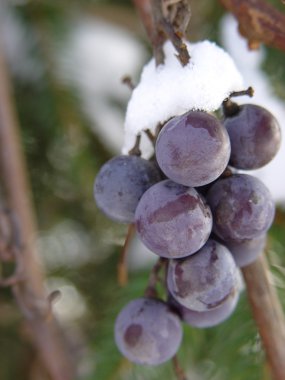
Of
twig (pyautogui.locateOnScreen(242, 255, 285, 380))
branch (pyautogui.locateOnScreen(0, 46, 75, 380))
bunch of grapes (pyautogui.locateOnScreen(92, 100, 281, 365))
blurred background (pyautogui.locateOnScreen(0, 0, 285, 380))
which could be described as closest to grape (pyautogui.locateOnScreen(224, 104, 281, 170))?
bunch of grapes (pyautogui.locateOnScreen(92, 100, 281, 365))

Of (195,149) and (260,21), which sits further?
(260,21)

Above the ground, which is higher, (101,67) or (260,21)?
(260,21)

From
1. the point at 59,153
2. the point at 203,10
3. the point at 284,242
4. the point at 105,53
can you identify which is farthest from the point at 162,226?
the point at 105,53

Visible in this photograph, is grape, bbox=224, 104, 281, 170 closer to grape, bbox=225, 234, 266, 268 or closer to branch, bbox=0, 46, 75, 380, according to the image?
grape, bbox=225, 234, 266, 268

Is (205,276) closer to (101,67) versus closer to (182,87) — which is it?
(182,87)

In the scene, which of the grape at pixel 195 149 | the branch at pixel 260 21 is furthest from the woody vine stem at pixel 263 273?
the grape at pixel 195 149

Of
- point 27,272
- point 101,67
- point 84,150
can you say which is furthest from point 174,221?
point 101,67

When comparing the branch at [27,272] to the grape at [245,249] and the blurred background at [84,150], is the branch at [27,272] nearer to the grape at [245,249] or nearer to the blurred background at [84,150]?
the blurred background at [84,150]
